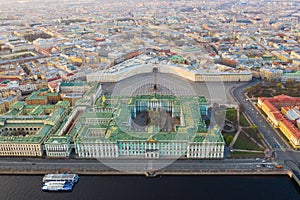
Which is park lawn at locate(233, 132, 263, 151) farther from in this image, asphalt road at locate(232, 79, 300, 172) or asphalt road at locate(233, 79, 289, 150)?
asphalt road at locate(233, 79, 289, 150)

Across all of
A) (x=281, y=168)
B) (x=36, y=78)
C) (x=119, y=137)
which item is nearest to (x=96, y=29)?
(x=36, y=78)

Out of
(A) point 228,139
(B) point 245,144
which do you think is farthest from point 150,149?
(B) point 245,144

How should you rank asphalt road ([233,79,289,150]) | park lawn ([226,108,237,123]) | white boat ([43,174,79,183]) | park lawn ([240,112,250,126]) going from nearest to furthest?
white boat ([43,174,79,183]) → asphalt road ([233,79,289,150]) → park lawn ([240,112,250,126]) → park lawn ([226,108,237,123])

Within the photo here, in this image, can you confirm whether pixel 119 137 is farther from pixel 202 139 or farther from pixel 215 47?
pixel 215 47

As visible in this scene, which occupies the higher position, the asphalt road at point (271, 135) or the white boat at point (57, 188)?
the asphalt road at point (271, 135)

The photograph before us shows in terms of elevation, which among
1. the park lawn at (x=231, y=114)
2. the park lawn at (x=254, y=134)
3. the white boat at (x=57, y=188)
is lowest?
the white boat at (x=57, y=188)

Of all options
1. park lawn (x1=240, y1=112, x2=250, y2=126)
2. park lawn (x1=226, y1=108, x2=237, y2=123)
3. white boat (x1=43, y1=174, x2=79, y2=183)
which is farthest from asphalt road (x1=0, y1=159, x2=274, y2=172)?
park lawn (x1=226, y1=108, x2=237, y2=123)

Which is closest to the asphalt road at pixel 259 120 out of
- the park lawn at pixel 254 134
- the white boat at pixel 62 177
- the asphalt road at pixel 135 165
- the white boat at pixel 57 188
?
the park lawn at pixel 254 134

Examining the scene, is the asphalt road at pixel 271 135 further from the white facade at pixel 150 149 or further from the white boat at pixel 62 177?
the white boat at pixel 62 177

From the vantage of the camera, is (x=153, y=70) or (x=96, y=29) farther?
(x=96, y=29)
